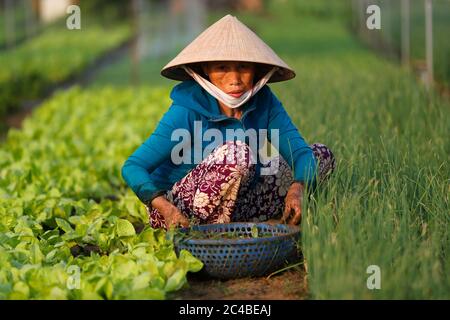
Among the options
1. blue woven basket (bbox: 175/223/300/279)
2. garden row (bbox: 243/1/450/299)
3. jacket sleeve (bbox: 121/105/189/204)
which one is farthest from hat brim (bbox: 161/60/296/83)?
blue woven basket (bbox: 175/223/300/279)

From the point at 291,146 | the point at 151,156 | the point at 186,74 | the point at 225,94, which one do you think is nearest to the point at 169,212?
the point at 151,156

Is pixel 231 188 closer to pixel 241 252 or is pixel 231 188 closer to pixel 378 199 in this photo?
pixel 241 252

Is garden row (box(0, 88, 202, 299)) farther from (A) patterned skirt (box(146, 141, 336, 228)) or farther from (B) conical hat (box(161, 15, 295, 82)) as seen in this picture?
(B) conical hat (box(161, 15, 295, 82))

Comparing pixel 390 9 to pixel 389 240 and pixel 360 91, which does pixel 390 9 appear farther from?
pixel 389 240

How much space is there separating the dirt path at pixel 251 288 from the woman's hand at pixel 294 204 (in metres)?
0.18

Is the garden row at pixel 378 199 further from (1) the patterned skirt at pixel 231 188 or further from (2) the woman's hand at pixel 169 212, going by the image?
(2) the woman's hand at pixel 169 212

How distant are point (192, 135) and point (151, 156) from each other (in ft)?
0.74

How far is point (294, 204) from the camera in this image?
3168 millimetres

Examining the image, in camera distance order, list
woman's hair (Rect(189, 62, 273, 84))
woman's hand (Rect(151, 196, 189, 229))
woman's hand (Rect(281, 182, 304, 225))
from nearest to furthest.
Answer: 1. woman's hand (Rect(151, 196, 189, 229))
2. woman's hand (Rect(281, 182, 304, 225))
3. woman's hair (Rect(189, 62, 273, 84))

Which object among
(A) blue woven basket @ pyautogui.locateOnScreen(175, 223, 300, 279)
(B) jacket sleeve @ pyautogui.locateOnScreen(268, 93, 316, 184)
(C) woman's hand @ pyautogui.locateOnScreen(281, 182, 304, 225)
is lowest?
(A) blue woven basket @ pyautogui.locateOnScreen(175, 223, 300, 279)

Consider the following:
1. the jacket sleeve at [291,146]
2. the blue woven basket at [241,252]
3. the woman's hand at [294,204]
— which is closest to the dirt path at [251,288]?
the blue woven basket at [241,252]

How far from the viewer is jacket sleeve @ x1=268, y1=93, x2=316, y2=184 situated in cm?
331

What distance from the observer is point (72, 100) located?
891 cm
